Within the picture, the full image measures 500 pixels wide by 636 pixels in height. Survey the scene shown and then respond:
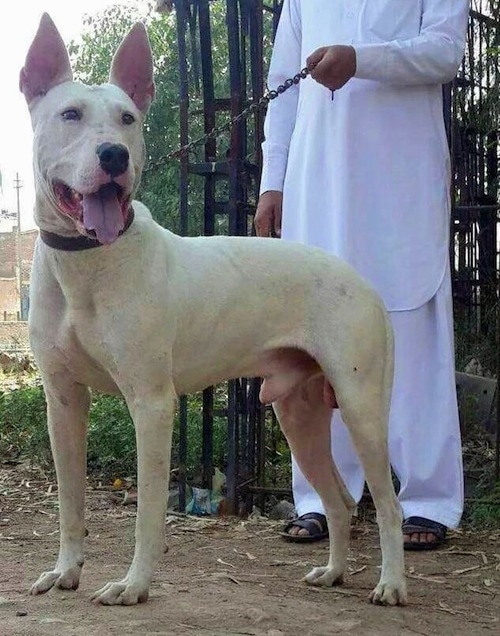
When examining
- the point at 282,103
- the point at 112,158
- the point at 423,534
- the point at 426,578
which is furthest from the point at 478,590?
the point at 282,103

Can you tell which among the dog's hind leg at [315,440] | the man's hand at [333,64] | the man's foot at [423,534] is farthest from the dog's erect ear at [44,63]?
the man's foot at [423,534]

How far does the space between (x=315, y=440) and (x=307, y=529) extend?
707mm

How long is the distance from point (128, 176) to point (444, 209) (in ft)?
5.69

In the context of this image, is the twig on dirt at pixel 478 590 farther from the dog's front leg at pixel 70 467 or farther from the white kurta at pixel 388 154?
the dog's front leg at pixel 70 467

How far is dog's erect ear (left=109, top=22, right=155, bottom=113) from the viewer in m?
3.07

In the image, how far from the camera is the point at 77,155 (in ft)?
8.84

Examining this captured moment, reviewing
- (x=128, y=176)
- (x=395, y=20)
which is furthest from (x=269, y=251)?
(x=395, y=20)

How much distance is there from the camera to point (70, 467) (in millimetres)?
3113

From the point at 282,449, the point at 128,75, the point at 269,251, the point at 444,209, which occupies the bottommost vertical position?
the point at 282,449

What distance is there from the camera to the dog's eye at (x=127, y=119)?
2854mm

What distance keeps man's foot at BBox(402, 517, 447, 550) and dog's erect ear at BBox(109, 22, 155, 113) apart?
2.02 meters

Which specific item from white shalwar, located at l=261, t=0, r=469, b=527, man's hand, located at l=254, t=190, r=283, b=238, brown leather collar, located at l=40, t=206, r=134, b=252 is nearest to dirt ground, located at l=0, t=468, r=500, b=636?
white shalwar, located at l=261, t=0, r=469, b=527

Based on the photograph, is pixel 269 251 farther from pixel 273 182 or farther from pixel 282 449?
pixel 282 449

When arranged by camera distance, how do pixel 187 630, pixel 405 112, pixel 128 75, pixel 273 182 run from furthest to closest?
1. pixel 273 182
2. pixel 405 112
3. pixel 128 75
4. pixel 187 630
